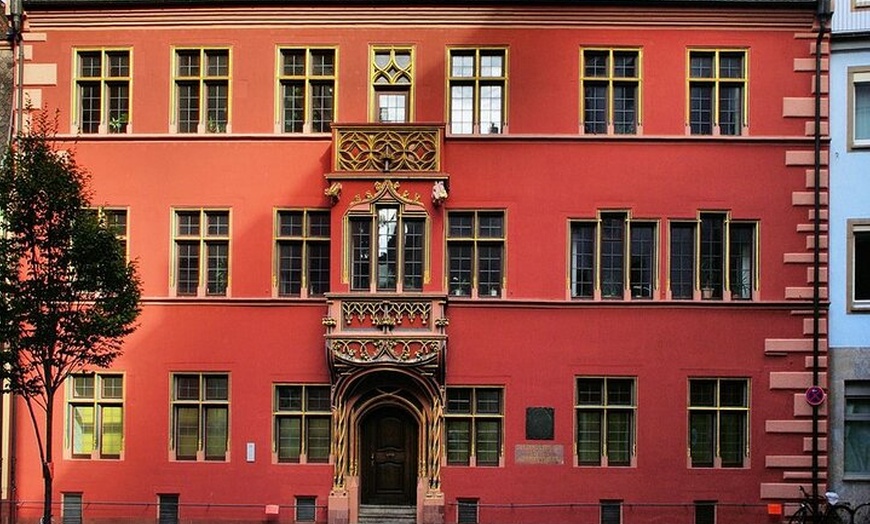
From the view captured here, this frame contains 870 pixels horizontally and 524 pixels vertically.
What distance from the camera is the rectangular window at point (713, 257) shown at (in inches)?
920

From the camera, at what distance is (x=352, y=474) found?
908 inches

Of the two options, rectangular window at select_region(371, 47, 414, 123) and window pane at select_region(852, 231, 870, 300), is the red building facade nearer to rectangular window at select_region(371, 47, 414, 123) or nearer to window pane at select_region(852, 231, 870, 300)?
rectangular window at select_region(371, 47, 414, 123)

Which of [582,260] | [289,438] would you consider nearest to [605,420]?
[582,260]

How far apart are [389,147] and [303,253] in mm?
3076

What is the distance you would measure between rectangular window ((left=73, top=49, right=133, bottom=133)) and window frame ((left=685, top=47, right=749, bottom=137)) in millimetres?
12648

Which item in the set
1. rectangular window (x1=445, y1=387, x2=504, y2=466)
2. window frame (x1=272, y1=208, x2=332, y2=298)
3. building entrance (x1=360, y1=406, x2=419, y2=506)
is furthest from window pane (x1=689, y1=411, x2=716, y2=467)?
window frame (x1=272, y1=208, x2=332, y2=298)

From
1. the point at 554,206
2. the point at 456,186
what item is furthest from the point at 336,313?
the point at 554,206

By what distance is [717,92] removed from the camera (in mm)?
23594

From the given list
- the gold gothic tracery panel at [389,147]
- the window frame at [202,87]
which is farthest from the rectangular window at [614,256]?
the window frame at [202,87]

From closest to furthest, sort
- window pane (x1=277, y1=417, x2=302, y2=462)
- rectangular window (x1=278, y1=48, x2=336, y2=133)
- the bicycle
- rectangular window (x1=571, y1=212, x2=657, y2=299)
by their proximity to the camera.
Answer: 1. the bicycle
2. window pane (x1=277, y1=417, x2=302, y2=462)
3. rectangular window (x1=571, y1=212, x2=657, y2=299)
4. rectangular window (x1=278, y1=48, x2=336, y2=133)

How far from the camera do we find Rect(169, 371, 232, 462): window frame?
76.6 feet

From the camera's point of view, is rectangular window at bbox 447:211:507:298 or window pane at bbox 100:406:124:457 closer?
rectangular window at bbox 447:211:507:298

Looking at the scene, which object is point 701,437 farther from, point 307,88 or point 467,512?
point 307,88

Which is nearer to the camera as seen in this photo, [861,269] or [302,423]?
[302,423]
